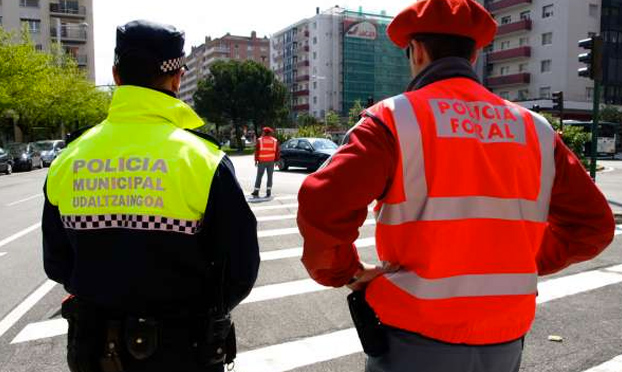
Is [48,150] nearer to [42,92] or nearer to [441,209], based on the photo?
[42,92]

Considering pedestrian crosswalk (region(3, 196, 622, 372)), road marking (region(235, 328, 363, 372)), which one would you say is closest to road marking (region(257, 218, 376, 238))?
pedestrian crosswalk (region(3, 196, 622, 372))

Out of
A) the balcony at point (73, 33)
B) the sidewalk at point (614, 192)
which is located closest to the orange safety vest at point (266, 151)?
the sidewalk at point (614, 192)

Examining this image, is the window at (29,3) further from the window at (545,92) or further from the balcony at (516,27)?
the window at (545,92)

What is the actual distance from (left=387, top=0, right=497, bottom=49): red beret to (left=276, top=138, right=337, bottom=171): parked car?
21.7 meters

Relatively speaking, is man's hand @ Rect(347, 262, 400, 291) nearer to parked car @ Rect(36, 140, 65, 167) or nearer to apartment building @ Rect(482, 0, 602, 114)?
parked car @ Rect(36, 140, 65, 167)

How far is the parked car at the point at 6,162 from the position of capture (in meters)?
28.0

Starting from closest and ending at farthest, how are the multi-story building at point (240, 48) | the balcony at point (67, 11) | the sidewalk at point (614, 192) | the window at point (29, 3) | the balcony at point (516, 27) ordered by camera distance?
the sidewalk at point (614, 192) < the balcony at point (516, 27) < the window at point (29, 3) < the balcony at point (67, 11) < the multi-story building at point (240, 48)

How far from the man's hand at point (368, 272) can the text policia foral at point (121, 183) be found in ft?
2.35

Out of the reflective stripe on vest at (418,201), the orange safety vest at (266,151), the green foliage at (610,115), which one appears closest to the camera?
the reflective stripe on vest at (418,201)

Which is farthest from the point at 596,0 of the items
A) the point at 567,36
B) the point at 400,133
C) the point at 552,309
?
the point at 400,133

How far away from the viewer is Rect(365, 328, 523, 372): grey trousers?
1.70 m

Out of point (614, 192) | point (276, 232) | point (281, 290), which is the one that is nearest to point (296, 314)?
point (281, 290)

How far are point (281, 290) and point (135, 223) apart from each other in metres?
4.39

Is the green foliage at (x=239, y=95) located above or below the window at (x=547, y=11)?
below
